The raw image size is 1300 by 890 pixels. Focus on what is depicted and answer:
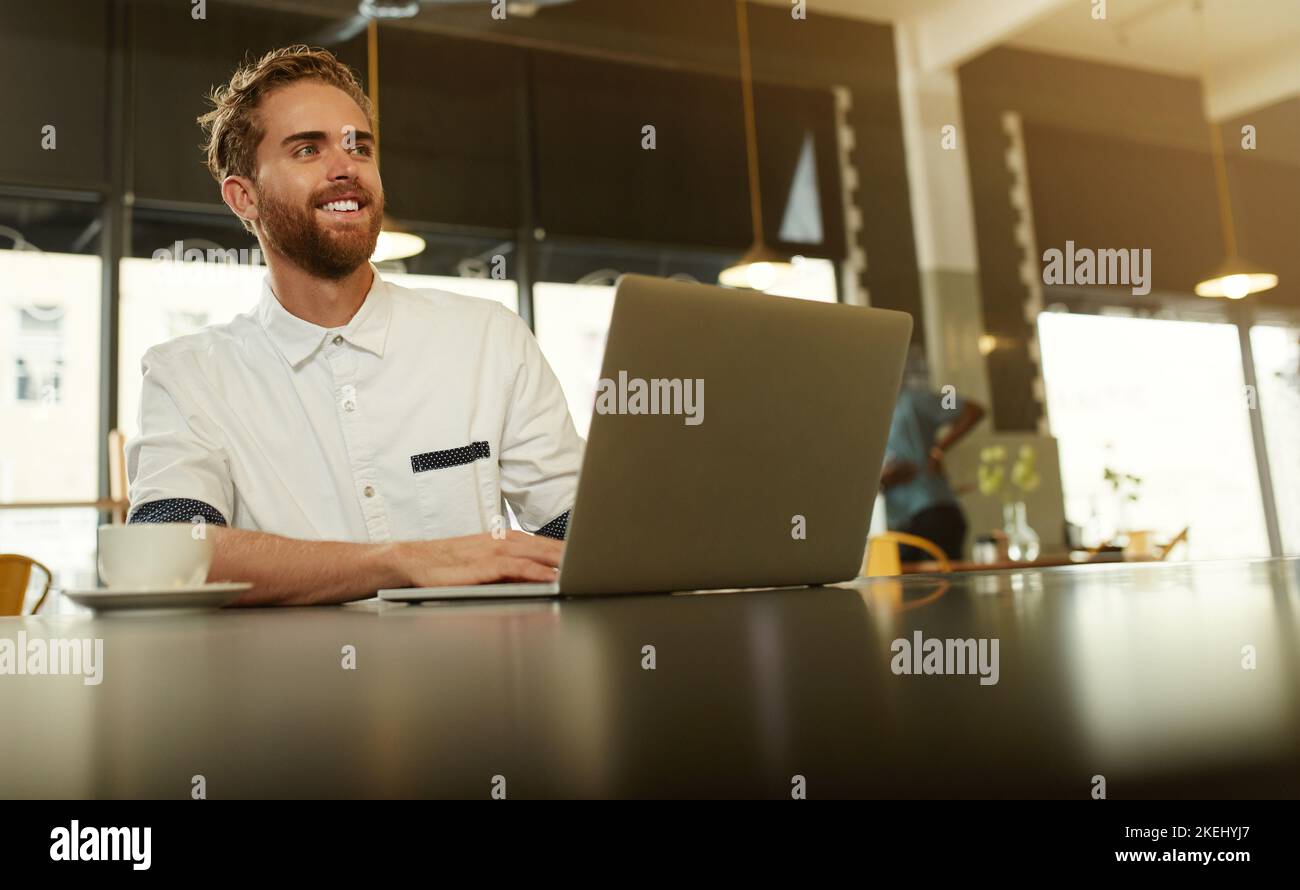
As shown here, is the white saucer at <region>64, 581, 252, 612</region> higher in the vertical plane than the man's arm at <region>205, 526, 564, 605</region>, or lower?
lower

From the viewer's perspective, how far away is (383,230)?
4445 millimetres

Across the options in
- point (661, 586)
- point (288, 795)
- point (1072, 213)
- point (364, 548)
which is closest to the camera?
point (288, 795)

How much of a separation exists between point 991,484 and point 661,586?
4.18 meters

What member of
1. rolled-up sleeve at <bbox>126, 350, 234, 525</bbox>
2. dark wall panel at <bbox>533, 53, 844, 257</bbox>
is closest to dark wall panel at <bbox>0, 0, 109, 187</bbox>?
dark wall panel at <bbox>533, 53, 844, 257</bbox>

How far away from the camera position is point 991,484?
4871 millimetres

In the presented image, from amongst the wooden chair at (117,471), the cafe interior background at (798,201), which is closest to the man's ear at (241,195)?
the cafe interior background at (798,201)

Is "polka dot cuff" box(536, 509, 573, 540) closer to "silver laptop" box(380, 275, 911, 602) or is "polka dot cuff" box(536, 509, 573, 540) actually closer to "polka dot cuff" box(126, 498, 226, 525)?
"polka dot cuff" box(126, 498, 226, 525)

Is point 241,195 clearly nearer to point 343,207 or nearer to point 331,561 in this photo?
point 343,207

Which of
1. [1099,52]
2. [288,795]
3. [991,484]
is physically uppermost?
[1099,52]

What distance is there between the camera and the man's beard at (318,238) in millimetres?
1947

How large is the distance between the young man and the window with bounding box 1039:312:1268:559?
5.20 metres

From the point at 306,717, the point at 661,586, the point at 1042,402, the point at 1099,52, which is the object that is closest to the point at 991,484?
the point at 1042,402

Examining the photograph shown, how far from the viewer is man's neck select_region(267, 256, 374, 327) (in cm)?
197

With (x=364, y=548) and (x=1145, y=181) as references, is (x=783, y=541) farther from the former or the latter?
(x=1145, y=181)
